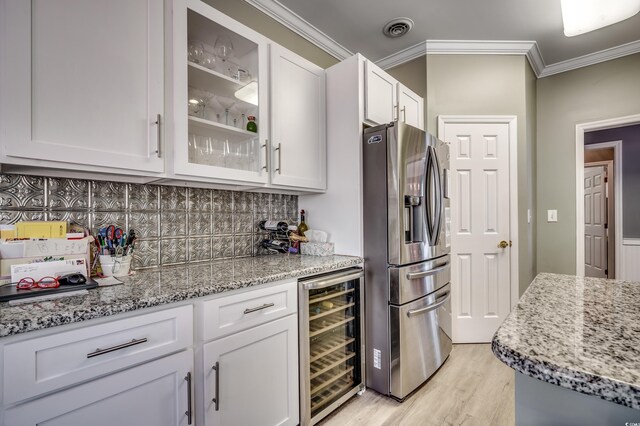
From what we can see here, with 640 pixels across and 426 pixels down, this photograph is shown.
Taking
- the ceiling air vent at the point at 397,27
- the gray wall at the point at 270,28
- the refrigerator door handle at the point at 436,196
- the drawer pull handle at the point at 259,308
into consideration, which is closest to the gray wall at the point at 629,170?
the ceiling air vent at the point at 397,27

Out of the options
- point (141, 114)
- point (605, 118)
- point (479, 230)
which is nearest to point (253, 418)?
point (141, 114)

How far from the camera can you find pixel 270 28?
2.30 m

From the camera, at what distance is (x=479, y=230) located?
9.20 ft

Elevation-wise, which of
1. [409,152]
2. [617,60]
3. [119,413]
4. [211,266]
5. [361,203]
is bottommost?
[119,413]

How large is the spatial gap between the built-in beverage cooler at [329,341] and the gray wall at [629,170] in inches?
157

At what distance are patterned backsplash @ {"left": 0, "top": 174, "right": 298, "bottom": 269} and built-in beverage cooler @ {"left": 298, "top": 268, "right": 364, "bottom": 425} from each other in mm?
657

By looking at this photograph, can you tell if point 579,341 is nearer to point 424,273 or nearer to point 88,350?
point 88,350

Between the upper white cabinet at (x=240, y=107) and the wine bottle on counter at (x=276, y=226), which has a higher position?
the upper white cabinet at (x=240, y=107)

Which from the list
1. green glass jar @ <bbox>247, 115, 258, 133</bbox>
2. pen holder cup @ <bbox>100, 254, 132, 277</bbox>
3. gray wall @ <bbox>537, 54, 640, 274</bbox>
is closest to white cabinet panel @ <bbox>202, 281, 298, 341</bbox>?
pen holder cup @ <bbox>100, 254, 132, 277</bbox>

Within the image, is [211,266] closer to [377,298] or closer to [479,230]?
[377,298]

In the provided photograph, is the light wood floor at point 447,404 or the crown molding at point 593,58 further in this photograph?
the crown molding at point 593,58

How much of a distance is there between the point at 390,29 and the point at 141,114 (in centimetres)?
214

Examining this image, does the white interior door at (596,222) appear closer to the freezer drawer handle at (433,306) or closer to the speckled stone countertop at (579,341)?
the freezer drawer handle at (433,306)

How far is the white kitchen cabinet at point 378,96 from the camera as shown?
6.87 feet
